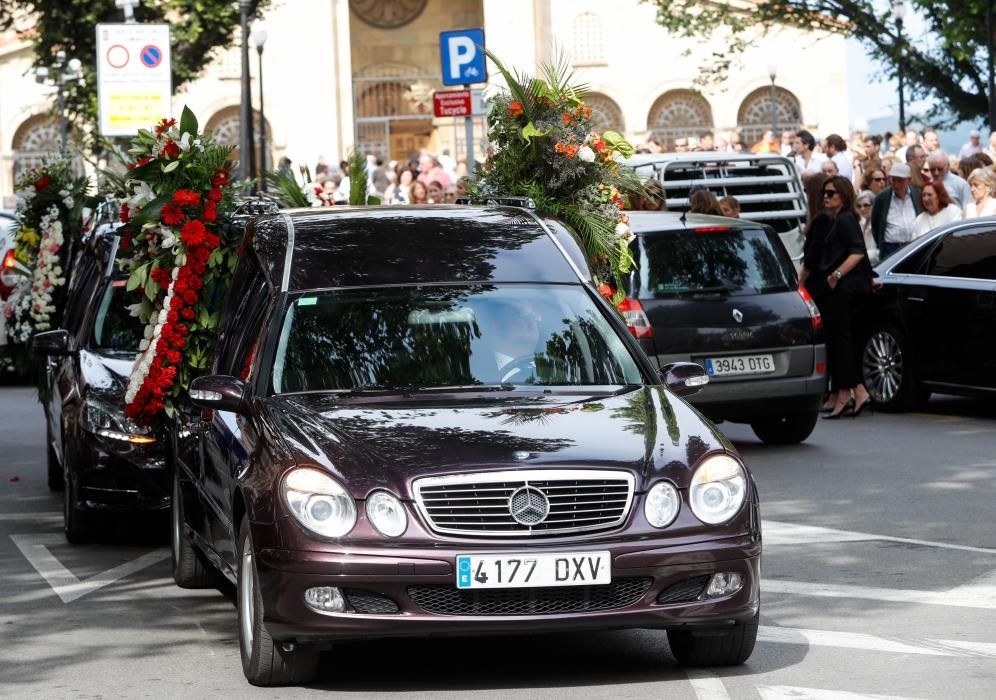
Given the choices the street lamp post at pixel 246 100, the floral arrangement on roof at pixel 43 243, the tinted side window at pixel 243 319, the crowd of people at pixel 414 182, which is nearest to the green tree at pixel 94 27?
the street lamp post at pixel 246 100

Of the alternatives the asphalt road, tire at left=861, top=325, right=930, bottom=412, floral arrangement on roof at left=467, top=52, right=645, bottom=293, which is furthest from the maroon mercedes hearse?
tire at left=861, top=325, right=930, bottom=412

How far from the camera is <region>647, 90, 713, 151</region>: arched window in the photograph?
72.6 meters

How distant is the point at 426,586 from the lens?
644 cm

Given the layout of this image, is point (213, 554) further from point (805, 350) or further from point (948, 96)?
point (948, 96)

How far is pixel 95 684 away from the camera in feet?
23.2

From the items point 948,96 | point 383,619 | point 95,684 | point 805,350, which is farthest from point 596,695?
point 948,96

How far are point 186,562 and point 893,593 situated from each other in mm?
3128

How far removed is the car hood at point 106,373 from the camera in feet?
35.0

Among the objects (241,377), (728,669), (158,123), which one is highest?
(158,123)

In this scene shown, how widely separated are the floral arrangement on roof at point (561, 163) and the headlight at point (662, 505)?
5.61 meters

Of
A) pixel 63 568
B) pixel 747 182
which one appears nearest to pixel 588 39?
pixel 747 182

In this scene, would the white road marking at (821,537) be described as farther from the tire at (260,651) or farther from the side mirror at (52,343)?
the side mirror at (52,343)

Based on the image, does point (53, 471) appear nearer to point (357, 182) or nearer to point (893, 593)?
point (357, 182)

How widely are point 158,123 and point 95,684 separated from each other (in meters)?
4.50
